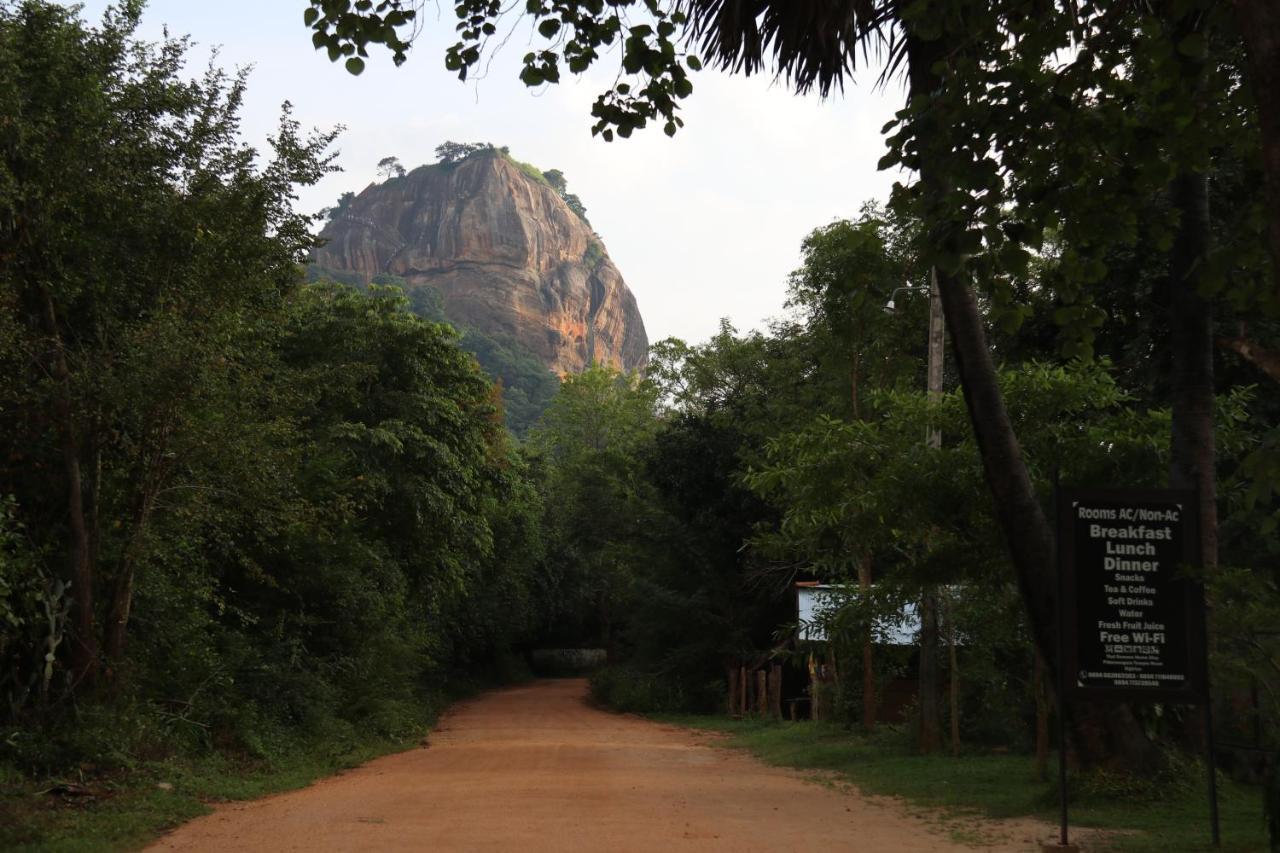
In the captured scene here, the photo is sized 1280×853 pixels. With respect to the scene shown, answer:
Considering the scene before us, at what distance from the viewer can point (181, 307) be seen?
12.2m

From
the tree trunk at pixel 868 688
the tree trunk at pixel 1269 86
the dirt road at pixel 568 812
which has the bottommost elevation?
the dirt road at pixel 568 812

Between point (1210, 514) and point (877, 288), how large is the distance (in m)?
5.54

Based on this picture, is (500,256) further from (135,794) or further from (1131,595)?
(1131,595)

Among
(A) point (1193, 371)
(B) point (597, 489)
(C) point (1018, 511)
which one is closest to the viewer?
(C) point (1018, 511)

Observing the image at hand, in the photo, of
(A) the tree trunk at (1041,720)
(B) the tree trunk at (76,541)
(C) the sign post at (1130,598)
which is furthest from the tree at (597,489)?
(C) the sign post at (1130,598)

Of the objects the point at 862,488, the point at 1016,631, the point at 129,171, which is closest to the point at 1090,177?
the point at 862,488

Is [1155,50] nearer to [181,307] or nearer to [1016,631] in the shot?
[1016,631]

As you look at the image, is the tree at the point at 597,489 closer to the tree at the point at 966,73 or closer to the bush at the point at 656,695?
the bush at the point at 656,695

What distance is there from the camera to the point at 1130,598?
848cm

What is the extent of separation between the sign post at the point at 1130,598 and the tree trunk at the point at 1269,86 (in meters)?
4.65

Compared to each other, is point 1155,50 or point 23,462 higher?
point 1155,50

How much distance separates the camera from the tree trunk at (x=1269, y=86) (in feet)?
12.8

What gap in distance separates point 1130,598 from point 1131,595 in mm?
24

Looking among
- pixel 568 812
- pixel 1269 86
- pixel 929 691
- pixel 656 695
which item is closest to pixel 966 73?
pixel 1269 86
